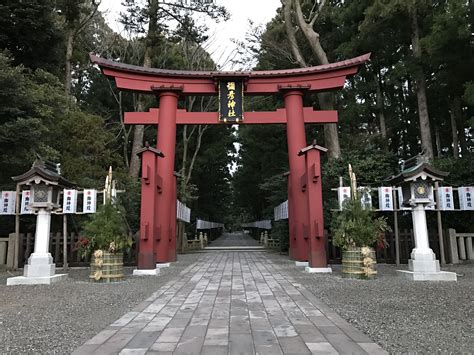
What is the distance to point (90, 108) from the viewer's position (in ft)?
74.7

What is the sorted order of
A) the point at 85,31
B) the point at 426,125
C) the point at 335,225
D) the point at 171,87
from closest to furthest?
the point at 335,225
the point at 171,87
the point at 426,125
the point at 85,31

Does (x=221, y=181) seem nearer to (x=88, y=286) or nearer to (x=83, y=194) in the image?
(x=83, y=194)

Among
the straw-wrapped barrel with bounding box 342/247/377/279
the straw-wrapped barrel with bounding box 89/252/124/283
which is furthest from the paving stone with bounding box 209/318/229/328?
the straw-wrapped barrel with bounding box 342/247/377/279

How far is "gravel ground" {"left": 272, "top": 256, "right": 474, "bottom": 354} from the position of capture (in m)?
3.80

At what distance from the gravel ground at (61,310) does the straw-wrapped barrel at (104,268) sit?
0.86 feet

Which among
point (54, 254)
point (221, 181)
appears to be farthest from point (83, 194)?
point (221, 181)

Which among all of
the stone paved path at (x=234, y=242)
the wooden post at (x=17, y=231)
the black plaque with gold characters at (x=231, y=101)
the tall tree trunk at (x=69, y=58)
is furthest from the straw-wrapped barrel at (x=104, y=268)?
the stone paved path at (x=234, y=242)

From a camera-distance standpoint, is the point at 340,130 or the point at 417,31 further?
the point at 340,130

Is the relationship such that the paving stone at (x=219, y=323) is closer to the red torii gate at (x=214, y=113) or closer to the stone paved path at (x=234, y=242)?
the red torii gate at (x=214, y=113)

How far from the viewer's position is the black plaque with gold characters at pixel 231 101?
12797 mm

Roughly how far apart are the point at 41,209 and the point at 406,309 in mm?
8411

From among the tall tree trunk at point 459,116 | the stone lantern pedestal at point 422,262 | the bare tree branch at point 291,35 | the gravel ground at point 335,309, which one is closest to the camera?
the gravel ground at point 335,309

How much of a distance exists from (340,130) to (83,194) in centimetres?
1570

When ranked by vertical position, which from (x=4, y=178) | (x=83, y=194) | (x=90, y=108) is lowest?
(x=83, y=194)
